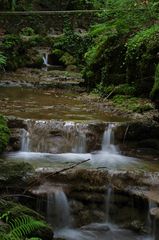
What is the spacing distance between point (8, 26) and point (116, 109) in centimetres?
1264

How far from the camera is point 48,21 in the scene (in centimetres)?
2584

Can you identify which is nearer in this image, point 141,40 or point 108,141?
point 108,141

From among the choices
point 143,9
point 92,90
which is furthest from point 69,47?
point 143,9

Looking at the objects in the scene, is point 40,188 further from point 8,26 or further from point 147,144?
point 8,26

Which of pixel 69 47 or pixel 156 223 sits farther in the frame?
pixel 69 47

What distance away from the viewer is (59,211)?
7348 mm

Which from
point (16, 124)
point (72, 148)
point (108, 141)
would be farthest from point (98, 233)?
point (16, 124)

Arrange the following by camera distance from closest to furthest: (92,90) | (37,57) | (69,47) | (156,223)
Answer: (156,223) < (92,90) < (37,57) < (69,47)

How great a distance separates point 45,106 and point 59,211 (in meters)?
4.92

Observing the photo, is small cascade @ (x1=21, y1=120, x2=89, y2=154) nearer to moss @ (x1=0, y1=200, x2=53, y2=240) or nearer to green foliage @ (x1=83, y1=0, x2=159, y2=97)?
moss @ (x1=0, y1=200, x2=53, y2=240)

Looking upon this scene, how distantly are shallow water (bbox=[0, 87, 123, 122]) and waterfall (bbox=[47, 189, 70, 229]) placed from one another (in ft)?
10.2

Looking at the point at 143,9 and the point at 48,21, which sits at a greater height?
the point at 48,21

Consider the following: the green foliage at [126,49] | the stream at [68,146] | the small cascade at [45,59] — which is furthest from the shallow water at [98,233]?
the small cascade at [45,59]

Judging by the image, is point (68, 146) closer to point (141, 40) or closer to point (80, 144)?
point (80, 144)
